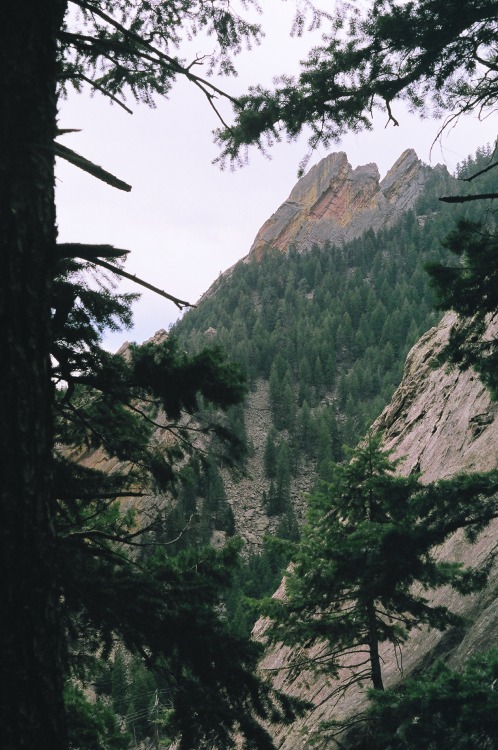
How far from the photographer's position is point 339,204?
155 meters

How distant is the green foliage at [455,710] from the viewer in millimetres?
3801

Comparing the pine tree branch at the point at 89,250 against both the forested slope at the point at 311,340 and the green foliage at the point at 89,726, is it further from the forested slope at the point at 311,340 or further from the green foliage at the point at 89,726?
the forested slope at the point at 311,340

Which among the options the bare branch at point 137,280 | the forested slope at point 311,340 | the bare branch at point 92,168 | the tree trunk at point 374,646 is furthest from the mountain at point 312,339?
the bare branch at point 92,168

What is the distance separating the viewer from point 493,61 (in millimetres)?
4828

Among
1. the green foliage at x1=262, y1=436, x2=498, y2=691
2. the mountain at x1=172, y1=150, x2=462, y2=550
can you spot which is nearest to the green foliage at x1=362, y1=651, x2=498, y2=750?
the green foliage at x1=262, y1=436, x2=498, y2=691

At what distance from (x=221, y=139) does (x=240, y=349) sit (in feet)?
254

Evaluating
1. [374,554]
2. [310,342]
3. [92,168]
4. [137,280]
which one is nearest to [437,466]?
[374,554]

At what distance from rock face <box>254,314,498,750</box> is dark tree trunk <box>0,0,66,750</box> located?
12.1 ft

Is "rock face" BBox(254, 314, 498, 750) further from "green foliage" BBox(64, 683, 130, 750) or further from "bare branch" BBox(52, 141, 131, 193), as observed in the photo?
"bare branch" BBox(52, 141, 131, 193)

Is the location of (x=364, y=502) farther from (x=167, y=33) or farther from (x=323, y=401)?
(x=323, y=401)

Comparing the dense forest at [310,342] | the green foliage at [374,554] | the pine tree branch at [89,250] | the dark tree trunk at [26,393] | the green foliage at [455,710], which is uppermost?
the dense forest at [310,342]

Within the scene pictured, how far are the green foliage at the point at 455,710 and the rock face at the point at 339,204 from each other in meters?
151

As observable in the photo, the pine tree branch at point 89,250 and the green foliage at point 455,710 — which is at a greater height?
the pine tree branch at point 89,250

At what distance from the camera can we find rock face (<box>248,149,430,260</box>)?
15275 centimetres
